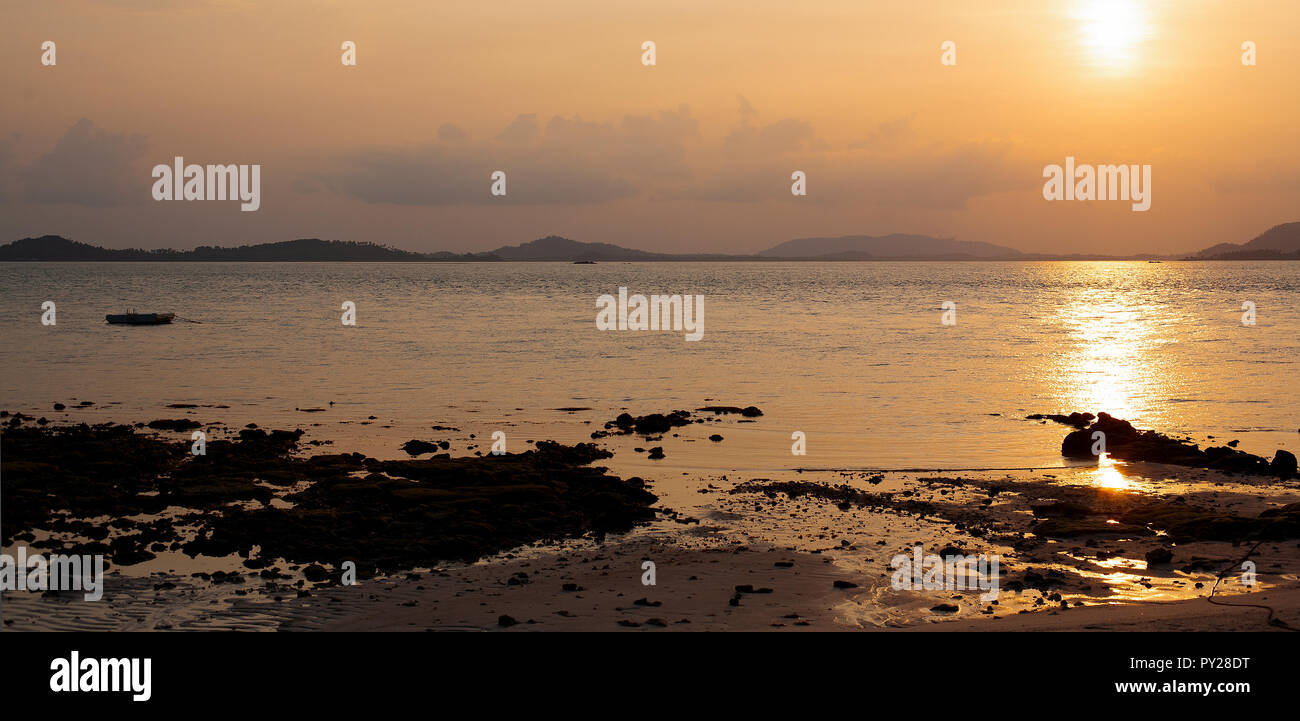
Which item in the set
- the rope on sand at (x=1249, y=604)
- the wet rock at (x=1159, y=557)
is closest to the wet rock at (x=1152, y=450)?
the rope on sand at (x=1249, y=604)

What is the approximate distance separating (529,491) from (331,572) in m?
5.49

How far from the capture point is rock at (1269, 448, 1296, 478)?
77.3 feet

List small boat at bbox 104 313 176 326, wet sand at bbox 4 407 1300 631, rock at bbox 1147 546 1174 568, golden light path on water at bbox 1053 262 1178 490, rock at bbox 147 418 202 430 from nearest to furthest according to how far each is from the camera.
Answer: wet sand at bbox 4 407 1300 631, rock at bbox 1147 546 1174 568, rock at bbox 147 418 202 430, golden light path on water at bbox 1053 262 1178 490, small boat at bbox 104 313 176 326

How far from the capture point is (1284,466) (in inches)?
931

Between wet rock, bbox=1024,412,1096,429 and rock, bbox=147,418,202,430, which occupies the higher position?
rock, bbox=147,418,202,430

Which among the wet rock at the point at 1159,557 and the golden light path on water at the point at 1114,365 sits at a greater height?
the golden light path on water at the point at 1114,365

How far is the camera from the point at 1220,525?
709 inches

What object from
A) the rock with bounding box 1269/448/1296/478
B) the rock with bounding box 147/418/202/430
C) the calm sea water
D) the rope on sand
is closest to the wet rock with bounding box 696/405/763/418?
the calm sea water

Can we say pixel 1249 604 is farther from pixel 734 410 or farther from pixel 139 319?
pixel 139 319

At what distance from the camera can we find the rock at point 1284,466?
23547 millimetres

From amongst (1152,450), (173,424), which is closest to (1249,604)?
(1152,450)

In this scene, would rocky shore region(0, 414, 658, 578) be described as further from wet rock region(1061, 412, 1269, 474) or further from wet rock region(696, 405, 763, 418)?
wet rock region(1061, 412, 1269, 474)

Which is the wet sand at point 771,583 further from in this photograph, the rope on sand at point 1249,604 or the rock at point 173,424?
the rock at point 173,424

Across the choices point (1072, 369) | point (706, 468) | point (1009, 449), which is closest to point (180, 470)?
point (706, 468)
